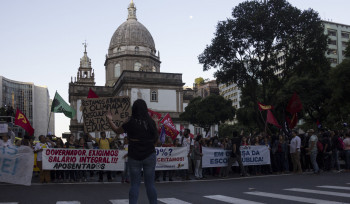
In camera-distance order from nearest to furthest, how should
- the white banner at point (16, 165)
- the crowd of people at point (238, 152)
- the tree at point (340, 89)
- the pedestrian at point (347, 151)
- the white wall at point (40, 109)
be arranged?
1. the white banner at point (16, 165)
2. the crowd of people at point (238, 152)
3. the pedestrian at point (347, 151)
4. the tree at point (340, 89)
5. the white wall at point (40, 109)

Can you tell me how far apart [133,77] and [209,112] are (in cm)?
1246

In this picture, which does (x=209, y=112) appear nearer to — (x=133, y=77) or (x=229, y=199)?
(x=133, y=77)

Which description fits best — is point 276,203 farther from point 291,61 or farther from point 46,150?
point 291,61

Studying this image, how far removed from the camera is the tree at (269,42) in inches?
1070

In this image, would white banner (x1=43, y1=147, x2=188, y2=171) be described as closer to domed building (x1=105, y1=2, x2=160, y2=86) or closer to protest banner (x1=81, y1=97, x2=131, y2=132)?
protest banner (x1=81, y1=97, x2=131, y2=132)

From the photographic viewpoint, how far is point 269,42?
27.2m

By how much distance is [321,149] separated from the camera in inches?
685

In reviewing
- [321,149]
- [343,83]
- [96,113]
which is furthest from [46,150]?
[343,83]

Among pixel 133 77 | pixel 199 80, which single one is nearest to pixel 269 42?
pixel 133 77

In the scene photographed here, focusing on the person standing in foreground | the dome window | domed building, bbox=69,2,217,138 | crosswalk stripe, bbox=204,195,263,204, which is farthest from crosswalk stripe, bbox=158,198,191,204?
the dome window

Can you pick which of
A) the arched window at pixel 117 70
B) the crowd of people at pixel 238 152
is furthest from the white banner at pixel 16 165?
the arched window at pixel 117 70

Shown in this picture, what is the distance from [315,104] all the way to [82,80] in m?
51.2

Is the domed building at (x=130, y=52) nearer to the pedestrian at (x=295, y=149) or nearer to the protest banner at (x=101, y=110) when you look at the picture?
the pedestrian at (x=295, y=149)

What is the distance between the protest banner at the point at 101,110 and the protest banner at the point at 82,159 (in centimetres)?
101
